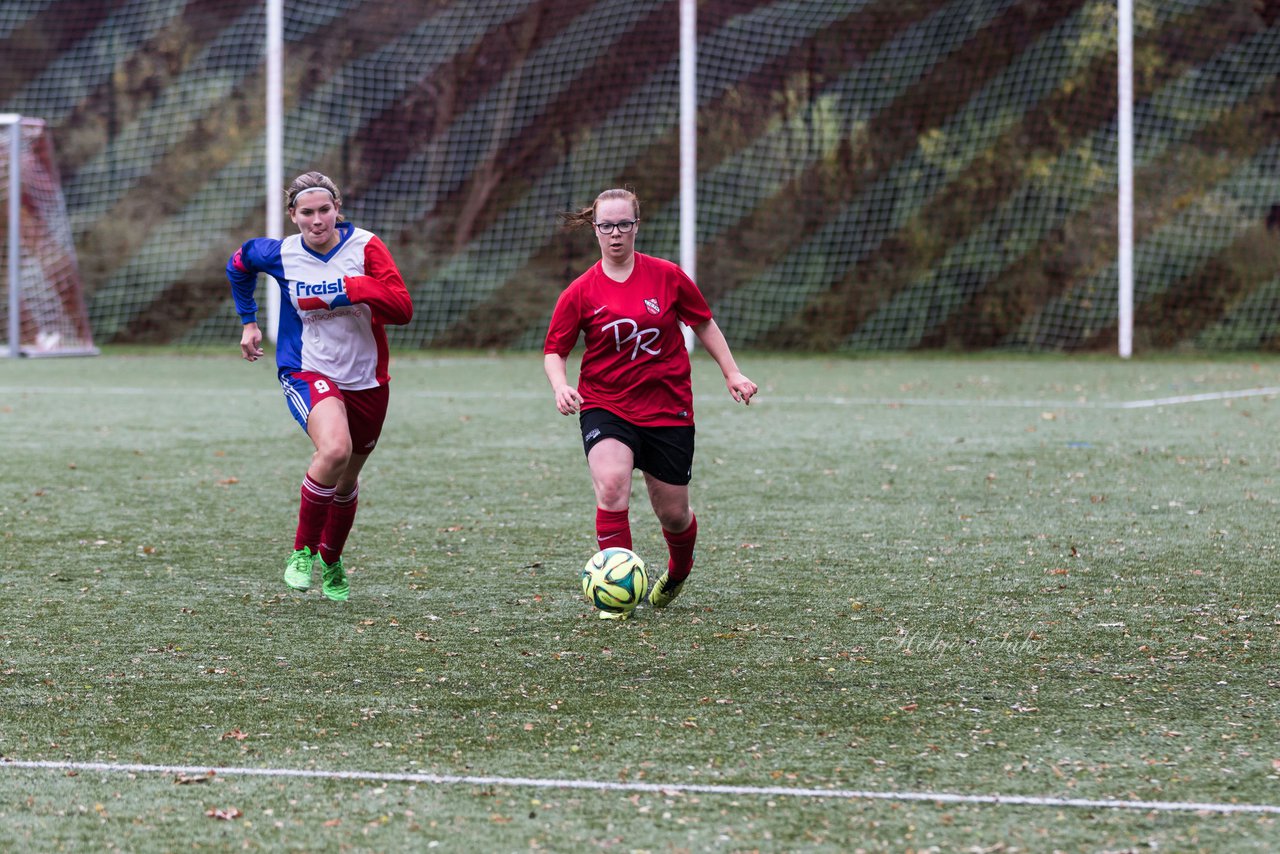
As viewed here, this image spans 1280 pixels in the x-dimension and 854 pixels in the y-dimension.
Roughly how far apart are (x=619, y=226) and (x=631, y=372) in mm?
462

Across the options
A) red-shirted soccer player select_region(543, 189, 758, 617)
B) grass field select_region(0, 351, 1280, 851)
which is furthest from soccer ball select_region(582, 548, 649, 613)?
red-shirted soccer player select_region(543, 189, 758, 617)

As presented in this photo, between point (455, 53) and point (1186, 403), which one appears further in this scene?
point (455, 53)

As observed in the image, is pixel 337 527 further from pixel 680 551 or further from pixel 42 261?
pixel 42 261

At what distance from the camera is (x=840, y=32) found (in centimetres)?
1988

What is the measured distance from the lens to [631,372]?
5.09m

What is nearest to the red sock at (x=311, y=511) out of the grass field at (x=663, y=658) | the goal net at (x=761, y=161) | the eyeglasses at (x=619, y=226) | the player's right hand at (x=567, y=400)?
the grass field at (x=663, y=658)

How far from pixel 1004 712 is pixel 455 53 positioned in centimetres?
1851

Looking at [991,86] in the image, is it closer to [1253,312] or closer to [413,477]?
[1253,312]

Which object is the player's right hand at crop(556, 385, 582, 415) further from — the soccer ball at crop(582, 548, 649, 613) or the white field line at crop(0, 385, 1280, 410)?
the white field line at crop(0, 385, 1280, 410)

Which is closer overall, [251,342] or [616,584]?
[616,584]

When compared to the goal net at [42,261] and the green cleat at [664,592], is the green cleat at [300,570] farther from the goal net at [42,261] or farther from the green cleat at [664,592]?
the goal net at [42,261]

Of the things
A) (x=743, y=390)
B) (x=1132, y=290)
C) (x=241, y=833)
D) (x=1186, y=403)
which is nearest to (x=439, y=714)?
(x=241, y=833)

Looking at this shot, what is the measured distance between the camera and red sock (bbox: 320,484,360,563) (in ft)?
17.9

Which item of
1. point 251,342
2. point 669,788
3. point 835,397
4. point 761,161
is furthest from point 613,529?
point 761,161
